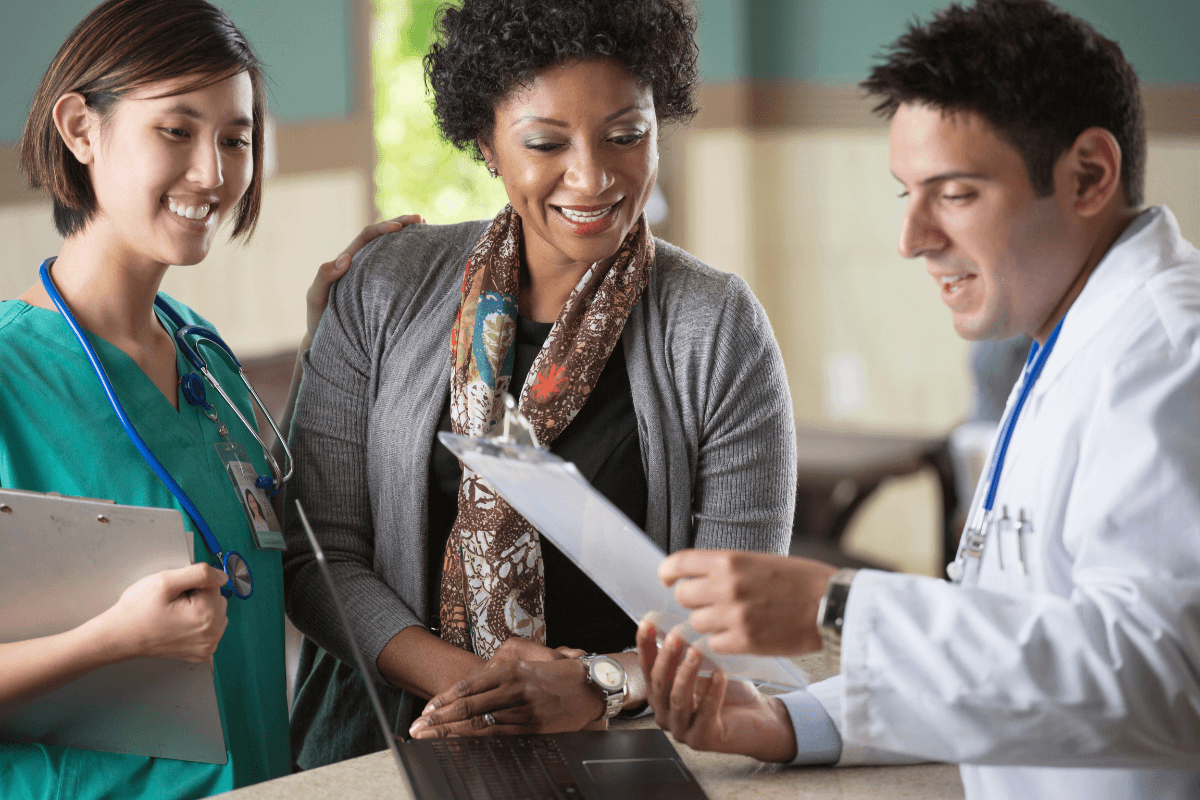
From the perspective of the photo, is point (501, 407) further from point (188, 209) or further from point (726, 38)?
point (726, 38)

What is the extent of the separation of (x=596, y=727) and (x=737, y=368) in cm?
54

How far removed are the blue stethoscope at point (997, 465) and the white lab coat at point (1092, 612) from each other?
8 centimetres

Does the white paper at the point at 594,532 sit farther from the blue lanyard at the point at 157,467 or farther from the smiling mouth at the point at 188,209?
the smiling mouth at the point at 188,209

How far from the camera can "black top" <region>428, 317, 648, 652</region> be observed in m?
1.63

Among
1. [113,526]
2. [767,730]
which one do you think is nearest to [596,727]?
[767,730]

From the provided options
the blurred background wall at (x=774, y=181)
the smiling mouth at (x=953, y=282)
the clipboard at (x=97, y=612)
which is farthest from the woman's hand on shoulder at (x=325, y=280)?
the blurred background wall at (x=774, y=181)

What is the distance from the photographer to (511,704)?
4.48ft

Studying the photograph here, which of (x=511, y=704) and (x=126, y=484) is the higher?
(x=126, y=484)

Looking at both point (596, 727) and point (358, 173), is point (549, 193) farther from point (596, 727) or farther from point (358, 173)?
point (358, 173)

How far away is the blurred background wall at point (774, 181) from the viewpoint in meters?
4.64

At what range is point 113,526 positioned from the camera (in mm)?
1190

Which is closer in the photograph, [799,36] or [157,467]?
[157,467]

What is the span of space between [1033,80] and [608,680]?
862 mm

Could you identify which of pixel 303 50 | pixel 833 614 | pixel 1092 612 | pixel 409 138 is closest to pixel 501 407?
pixel 833 614
